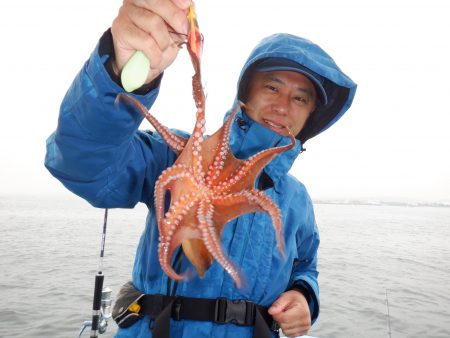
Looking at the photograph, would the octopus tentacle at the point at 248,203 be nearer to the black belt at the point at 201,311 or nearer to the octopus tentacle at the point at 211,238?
the octopus tentacle at the point at 211,238

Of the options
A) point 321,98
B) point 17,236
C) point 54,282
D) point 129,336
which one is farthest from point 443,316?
point 17,236

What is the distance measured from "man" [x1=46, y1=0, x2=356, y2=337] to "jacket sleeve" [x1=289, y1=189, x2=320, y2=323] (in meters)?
0.01

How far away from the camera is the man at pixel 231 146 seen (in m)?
1.59

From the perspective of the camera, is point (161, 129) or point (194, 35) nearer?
point (194, 35)

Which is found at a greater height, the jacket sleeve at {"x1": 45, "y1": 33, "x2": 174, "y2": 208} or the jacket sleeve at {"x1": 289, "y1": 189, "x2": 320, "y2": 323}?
the jacket sleeve at {"x1": 45, "y1": 33, "x2": 174, "y2": 208}

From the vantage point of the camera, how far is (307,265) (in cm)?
363

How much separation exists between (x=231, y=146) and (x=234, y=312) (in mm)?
1381

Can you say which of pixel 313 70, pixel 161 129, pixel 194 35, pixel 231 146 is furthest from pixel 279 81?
pixel 194 35

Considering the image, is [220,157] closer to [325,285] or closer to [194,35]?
[194,35]

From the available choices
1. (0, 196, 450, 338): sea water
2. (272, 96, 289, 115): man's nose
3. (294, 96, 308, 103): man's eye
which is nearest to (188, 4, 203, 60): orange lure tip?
(272, 96, 289, 115): man's nose

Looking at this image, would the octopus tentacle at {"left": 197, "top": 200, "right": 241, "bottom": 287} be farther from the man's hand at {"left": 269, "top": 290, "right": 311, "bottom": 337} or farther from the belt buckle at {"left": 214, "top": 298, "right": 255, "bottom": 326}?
the man's hand at {"left": 269, "top": 290, "right": 311, "bottom": 337}

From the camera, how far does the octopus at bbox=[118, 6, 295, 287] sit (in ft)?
5.07

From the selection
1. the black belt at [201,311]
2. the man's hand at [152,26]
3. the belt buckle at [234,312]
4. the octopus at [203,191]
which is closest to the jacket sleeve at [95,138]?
the octopus at [203,191]

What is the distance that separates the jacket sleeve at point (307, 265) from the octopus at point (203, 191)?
1.79 metres
